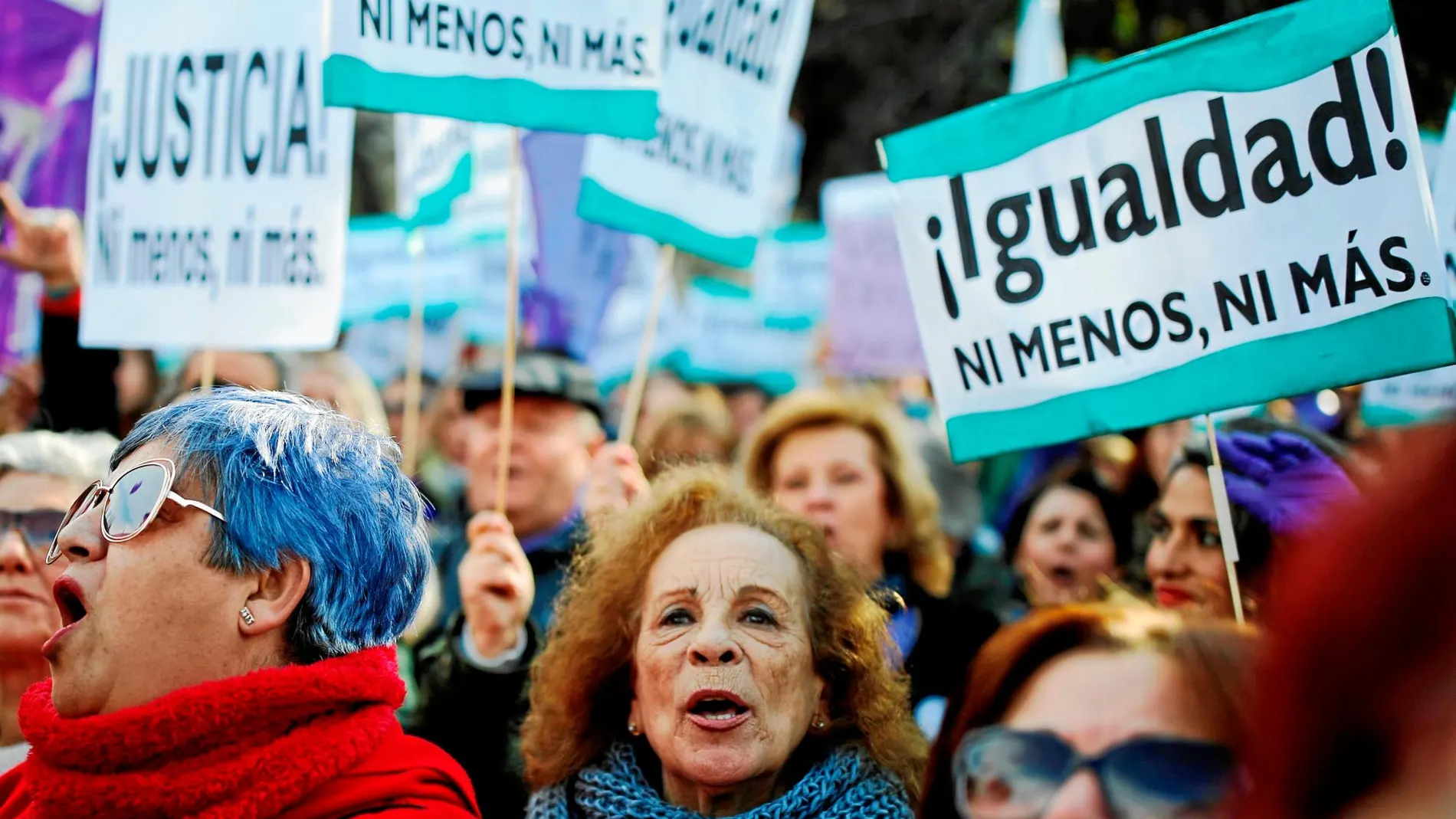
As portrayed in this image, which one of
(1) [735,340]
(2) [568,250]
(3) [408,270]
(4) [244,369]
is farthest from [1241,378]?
(1) [735,340]

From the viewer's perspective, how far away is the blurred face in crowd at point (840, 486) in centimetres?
431

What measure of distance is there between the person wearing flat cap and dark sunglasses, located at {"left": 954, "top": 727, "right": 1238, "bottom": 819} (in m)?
1.69

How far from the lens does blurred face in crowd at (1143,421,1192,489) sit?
5.08m

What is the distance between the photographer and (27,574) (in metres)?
3.17

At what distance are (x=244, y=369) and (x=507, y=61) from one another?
2240 millimetres

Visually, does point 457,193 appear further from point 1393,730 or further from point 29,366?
point 1393,730

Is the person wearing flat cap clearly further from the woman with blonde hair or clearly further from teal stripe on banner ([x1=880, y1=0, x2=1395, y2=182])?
teal stripe on banner ([x1=880, y1=0, x2=1395, y2=182])

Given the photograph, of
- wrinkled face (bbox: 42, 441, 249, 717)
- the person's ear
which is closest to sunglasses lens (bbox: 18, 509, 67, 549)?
wrinkled face (bbox: 42, 441, 249, 717)

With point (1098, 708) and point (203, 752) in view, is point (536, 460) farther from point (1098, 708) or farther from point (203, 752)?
point (1098, 708)

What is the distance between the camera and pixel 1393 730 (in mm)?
959

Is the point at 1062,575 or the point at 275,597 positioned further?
the point at 1062,575

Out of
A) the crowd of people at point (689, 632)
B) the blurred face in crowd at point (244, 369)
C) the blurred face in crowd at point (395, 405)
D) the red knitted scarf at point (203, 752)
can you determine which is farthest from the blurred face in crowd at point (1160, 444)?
the blurred face in crowd at point (395, 405)

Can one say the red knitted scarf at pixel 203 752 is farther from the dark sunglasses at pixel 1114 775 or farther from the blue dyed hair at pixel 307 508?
the dark sunglasses at pixel 1114 775

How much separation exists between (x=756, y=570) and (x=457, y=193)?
323cm
